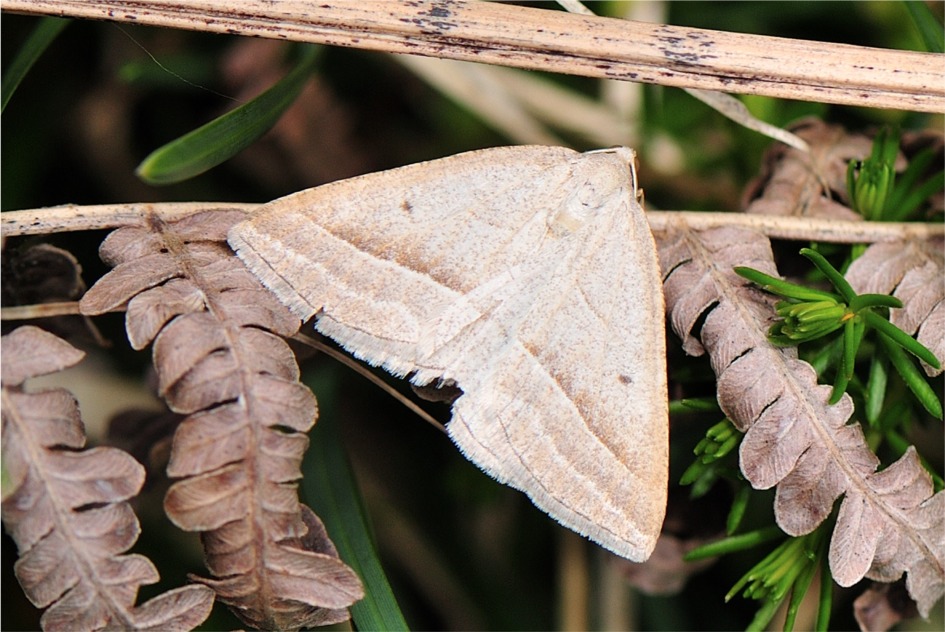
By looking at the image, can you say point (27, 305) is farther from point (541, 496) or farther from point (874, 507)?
point (874, 507)

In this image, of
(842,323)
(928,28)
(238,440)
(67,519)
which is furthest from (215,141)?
(928,28)

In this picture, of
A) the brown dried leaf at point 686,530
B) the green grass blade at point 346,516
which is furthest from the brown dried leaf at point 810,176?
the green grass blade at point 346,516

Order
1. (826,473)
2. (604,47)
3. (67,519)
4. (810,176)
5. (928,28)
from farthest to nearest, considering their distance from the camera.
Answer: (810,176) → (928,28) → (604,47) → (826,473) → (67,519)

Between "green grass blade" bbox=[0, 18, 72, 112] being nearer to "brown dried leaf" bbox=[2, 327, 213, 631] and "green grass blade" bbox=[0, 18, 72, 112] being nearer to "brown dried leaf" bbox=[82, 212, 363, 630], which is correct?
"brown dried leaf" bbox=[82, 212, 363, 630]

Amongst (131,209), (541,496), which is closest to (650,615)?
(541,496)

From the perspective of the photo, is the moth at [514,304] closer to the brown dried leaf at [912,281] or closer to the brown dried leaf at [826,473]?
the brown dried leaf at [826,473]

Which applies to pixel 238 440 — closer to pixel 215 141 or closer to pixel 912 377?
pixel 215 141
